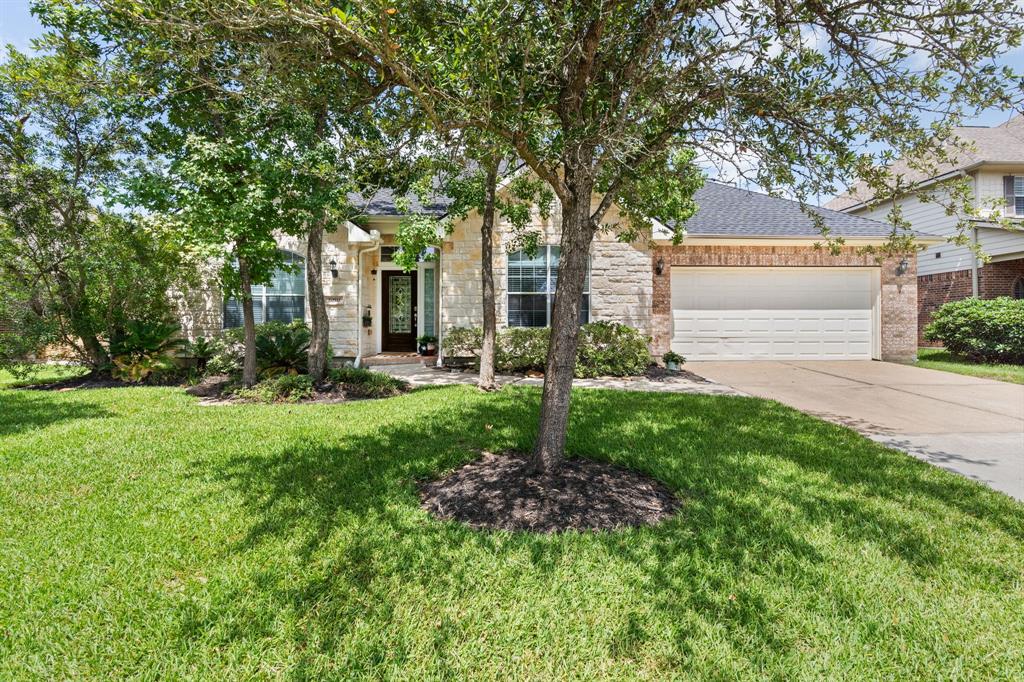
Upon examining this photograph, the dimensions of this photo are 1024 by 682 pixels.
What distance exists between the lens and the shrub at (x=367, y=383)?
316 inches

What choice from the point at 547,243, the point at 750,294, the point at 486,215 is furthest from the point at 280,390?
the point at 750,294

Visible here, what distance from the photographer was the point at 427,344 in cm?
1286

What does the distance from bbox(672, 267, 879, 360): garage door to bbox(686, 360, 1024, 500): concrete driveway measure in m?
0.77

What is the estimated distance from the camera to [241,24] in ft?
10.9

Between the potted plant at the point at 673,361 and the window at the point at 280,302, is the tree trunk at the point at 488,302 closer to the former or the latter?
the potted plant at the point at 673,361

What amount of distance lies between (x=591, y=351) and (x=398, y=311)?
5786 mm

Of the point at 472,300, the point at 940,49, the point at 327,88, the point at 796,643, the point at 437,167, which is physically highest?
the point at 327,88

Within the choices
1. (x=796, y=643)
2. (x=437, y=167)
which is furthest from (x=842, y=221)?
(x=796, y=643)

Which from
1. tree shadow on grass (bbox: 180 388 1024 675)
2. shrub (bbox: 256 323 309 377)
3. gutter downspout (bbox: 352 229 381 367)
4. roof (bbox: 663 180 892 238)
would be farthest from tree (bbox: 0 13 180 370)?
roof (bbox: 663 180 892 238)

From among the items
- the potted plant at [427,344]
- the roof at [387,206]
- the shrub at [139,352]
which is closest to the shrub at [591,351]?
the potted plant at [427,344]

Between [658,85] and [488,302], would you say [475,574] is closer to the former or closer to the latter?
[658,85]

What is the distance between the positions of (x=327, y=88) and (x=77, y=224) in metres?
7.05

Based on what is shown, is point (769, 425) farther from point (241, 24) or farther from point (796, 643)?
point (241, 24)

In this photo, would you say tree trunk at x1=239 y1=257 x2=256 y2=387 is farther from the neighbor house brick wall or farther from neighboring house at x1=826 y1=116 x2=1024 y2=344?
neighboring house at x1=826 y1=116 x2=1024 y2=344
